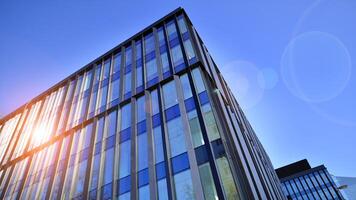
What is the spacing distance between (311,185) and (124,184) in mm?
80370

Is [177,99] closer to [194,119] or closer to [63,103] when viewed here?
[194,119]

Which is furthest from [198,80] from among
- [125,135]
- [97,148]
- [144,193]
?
[97,148]

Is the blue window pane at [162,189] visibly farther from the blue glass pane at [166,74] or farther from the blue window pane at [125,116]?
the blue glass pane at [166,74]

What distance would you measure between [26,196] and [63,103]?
1119 centimetres

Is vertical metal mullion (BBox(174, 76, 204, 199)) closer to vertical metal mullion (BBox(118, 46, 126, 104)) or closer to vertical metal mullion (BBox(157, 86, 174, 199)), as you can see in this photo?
vertical metal mullion (BBox(157, 86, 174, 199))

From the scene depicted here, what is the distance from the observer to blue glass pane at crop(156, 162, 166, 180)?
14.6m

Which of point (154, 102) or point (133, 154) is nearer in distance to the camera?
point (133, 154)

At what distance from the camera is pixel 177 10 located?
27016mm

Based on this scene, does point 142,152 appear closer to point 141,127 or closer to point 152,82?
point 141,127

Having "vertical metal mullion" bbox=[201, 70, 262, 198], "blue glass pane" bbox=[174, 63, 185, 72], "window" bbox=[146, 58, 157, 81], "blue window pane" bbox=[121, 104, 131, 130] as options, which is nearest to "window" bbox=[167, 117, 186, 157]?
"vertical metal mullion" bbox=[201, 70, 262, 198]

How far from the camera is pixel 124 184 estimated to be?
15.8m

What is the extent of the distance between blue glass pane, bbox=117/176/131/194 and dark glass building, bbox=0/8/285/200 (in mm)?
69

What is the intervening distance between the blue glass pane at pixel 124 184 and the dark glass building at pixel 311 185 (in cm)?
7253

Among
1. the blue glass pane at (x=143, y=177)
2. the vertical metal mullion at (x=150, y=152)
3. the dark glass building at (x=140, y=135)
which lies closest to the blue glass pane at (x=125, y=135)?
the dark glass building at (x=140, y=135)
